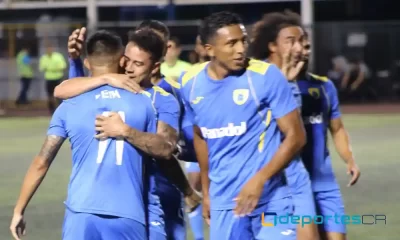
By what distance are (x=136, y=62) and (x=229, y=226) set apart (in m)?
1.20

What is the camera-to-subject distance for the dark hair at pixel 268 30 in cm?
683

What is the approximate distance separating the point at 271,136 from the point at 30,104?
26.1 metres

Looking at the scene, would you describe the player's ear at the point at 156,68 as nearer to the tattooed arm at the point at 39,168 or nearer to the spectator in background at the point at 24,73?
the tattooed arm at the point at 39,168

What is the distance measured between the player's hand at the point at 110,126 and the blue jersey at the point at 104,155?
1.6 inches

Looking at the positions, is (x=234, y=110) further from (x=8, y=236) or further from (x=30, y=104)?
(x=30, y=104)

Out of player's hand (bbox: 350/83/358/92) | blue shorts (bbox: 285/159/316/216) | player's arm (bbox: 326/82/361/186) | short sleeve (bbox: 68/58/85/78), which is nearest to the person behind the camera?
short sleeve (bbox: 68/58/85/78)

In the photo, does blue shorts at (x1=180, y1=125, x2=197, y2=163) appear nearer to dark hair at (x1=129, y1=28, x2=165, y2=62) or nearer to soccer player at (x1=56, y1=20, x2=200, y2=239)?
soccer player at (x1=56, y1=20, x2=200, y2=239)

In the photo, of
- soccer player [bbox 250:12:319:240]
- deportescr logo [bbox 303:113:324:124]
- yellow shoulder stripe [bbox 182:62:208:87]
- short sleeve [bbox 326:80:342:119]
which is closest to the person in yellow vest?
short sleeve [bbox 326:80:342:119]

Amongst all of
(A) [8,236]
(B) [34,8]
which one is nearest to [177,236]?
(A) [8,236]

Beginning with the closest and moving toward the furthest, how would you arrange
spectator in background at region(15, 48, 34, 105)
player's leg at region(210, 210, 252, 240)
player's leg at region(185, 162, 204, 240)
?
player's leg at region(210, 210, 252, 240)
player's leg at region(185, 162, 204, 240)
spectator in background at region(15, 48, 34, 105)

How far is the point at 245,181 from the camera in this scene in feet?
18.6

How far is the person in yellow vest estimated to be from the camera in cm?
2825

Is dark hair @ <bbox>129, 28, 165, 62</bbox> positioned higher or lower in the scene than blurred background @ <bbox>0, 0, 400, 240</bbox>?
higher

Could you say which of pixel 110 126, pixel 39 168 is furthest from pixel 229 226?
pixel 39 168
